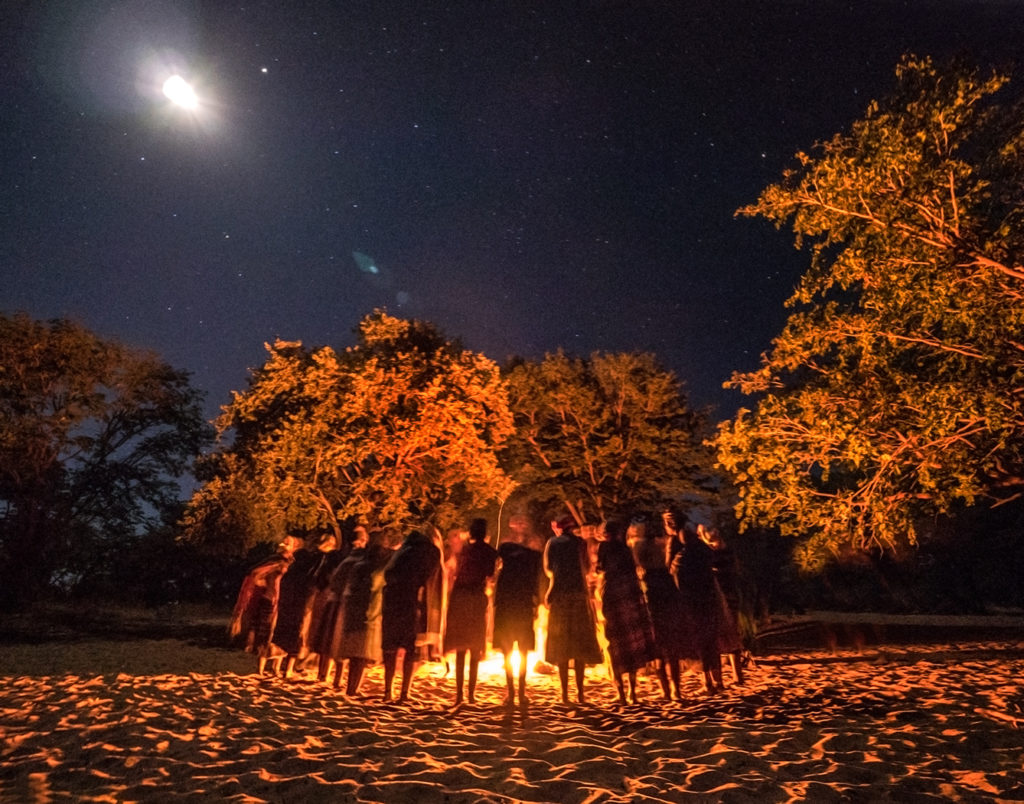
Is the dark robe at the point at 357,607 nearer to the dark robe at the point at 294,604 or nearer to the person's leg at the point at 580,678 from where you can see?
the dark robe at the point at 294,604

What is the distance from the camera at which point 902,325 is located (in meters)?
10.3

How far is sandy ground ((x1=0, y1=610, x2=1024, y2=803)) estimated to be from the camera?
4.74m

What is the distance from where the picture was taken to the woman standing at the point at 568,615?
8.00 m

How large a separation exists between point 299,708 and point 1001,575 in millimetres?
41650

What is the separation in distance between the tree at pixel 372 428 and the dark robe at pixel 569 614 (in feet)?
20.8

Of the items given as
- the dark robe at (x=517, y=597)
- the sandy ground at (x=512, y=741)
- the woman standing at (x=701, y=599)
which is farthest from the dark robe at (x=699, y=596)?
the dark robe at (x=517, y=597)

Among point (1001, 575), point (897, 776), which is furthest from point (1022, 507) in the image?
point (897, 776)

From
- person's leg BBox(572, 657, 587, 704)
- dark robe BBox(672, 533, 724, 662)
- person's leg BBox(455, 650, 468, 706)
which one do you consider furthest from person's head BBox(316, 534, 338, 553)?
dark robe BBox(672, 533, 724, 662)

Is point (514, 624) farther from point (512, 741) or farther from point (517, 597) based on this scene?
point (512, 741)

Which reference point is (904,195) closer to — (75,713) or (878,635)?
(75,713)

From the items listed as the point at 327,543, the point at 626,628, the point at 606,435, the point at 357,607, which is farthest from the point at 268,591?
the point at 606,435

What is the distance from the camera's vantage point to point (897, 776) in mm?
4910

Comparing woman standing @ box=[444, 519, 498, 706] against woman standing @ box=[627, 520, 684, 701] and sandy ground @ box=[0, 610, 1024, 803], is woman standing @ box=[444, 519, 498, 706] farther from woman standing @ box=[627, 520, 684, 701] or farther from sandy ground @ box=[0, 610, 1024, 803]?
woman standing @ box=[627, 520, 684, 701]

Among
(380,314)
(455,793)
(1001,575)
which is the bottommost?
(455,793)
